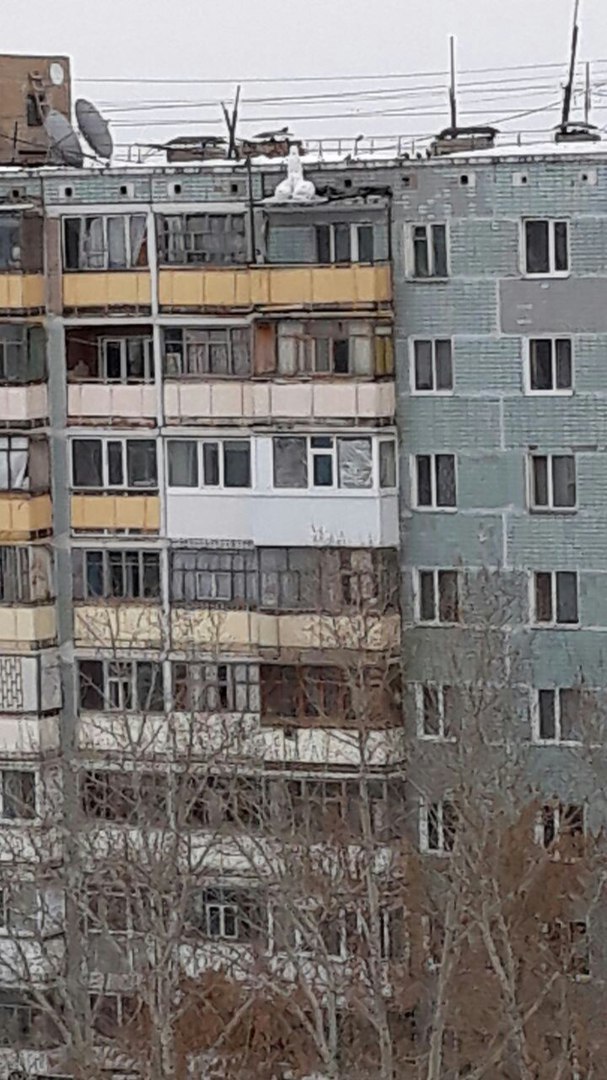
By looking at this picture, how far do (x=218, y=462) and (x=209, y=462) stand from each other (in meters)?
0.17

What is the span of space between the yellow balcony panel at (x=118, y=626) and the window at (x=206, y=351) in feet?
12.3


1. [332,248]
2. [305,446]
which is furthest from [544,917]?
[332,248]

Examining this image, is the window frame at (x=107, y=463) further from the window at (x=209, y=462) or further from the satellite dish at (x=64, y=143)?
the satellite dish at (x=64, y=143)

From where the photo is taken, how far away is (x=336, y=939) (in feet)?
141

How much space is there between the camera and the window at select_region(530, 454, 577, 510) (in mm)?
41688

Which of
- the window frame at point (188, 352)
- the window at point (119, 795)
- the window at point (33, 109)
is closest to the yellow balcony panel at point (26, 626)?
the window at point (119, 795)

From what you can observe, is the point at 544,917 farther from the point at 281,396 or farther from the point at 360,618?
the point at 281,396

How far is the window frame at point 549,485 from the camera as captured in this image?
137 feet

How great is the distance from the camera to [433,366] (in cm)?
4216

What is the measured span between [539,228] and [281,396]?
183 inches

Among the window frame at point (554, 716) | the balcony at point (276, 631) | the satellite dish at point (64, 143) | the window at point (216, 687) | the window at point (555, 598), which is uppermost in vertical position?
the satellite dish at point (64, 143)

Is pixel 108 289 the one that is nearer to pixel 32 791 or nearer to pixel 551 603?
pixel 32 791

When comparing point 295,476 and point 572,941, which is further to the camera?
point 295,476

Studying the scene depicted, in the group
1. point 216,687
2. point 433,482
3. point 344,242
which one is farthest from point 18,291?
point 433,482
